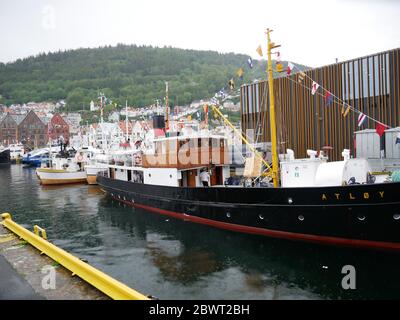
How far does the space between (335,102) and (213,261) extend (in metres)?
19.4

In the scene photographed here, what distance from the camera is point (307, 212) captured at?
14.7 metres

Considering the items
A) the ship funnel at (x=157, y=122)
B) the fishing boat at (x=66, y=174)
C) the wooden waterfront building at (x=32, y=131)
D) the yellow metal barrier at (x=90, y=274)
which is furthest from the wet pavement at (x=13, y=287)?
the wooden waterfront building at (x=32, y=131)

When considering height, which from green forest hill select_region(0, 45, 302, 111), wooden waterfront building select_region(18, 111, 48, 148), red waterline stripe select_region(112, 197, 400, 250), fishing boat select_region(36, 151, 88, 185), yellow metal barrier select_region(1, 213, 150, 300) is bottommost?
red waterline stripe select_region(112, 197, 400, 250)

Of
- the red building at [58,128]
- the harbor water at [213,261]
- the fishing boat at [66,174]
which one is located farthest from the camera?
the red building at [58,128]

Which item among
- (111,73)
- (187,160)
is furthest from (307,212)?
(111,73)

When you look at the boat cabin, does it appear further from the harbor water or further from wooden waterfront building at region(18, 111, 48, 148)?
wooden waterfront building at region(18, 111, 48, 148)

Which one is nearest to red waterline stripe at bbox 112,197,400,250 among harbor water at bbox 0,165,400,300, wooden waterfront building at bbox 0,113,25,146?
harbor water at bbox 0,165,400,300

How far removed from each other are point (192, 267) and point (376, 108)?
19.9 m

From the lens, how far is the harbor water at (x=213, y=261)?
11141mm

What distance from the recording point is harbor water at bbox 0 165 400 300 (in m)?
11.1

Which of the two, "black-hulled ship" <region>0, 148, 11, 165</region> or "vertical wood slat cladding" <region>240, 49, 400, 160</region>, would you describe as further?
"black-hulled ship" <region>0, 148, 11, 165</region>

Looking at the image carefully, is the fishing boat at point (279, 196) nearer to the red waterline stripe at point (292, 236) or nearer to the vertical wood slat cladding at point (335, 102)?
the red waterline stripe at point (292, 236)

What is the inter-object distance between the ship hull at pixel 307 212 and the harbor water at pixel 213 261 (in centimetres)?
45

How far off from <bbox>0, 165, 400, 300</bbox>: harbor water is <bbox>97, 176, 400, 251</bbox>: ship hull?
0.45 metres
